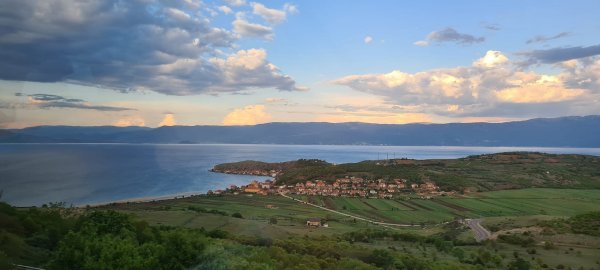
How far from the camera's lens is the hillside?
422ft

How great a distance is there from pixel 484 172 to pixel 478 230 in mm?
87714

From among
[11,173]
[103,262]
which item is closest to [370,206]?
[103,262]

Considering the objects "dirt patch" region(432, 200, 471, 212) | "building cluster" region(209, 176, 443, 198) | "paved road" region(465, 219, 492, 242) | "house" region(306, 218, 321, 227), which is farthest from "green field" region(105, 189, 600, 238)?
"building cluster" region(209, 176, 443, 198)

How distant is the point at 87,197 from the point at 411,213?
239 feet

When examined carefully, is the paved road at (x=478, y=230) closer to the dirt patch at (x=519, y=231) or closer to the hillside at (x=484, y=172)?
the dirt patch at (x=519, y=231)

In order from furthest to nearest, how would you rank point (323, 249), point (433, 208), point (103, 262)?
point (433, 208) < point (323, 249) < point (103, 262)

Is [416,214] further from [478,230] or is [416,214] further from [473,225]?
[478,230]

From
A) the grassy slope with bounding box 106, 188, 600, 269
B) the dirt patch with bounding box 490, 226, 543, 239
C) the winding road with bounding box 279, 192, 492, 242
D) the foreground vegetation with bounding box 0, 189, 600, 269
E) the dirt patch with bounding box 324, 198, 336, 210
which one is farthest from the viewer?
the dirt patch with bounding box 324, 198, 336, 210

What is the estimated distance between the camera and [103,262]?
25.2 meters

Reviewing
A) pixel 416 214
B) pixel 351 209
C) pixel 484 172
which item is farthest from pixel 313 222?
pixel 484 172

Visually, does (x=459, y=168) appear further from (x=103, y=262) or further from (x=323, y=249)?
(x=103, y=262)

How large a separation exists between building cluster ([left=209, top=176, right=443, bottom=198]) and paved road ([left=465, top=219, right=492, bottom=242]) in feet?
114

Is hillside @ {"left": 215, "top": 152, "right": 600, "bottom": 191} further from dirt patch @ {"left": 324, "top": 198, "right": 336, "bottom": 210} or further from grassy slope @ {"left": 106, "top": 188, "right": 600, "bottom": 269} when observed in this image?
dirt patch @ {"left": 324, "top": 198, "right": 336, "bottom": 210}

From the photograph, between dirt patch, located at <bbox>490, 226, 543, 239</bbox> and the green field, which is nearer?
dirt patch, located at <bbox>490, 226, 543, 239</bbox>
